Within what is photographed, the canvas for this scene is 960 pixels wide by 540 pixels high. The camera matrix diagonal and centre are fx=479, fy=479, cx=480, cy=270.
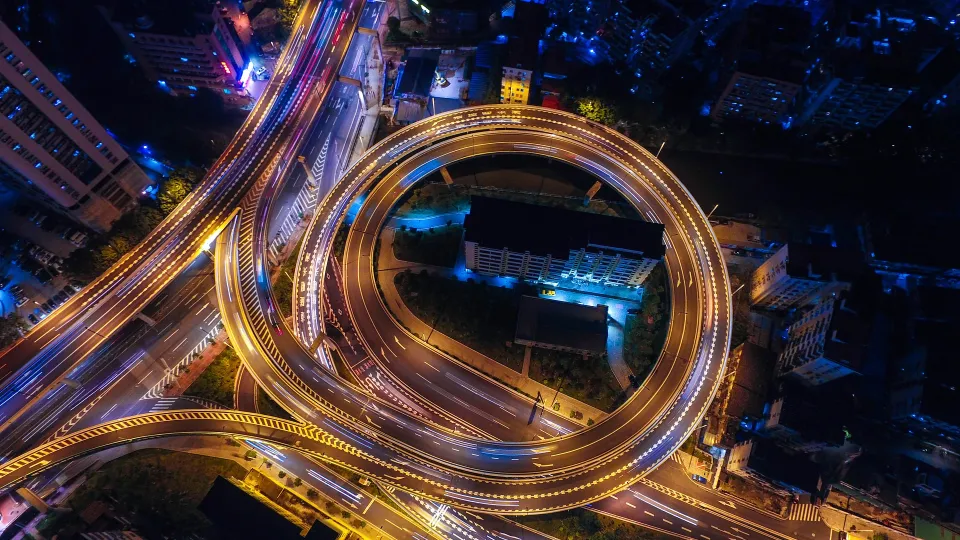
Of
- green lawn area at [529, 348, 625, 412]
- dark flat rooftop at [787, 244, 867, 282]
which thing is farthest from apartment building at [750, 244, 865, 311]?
green lawn area at [529, 348, 625, 412]

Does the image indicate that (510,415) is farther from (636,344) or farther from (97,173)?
(97,173)

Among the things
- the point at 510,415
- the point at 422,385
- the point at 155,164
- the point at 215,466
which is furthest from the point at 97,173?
the point at 510,415

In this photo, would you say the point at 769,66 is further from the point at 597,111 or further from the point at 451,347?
the point at 451,347

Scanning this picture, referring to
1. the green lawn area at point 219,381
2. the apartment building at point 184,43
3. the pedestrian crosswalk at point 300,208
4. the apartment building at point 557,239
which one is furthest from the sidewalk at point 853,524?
the apartment building at point 184,43

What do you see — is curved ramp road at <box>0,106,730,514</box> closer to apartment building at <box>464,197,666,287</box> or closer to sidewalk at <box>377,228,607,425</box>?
sidewalk at <box>377,228,607,425</box>

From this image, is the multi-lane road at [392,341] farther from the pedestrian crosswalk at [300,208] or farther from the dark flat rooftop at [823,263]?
the dark flat rooftop at [823,263]
